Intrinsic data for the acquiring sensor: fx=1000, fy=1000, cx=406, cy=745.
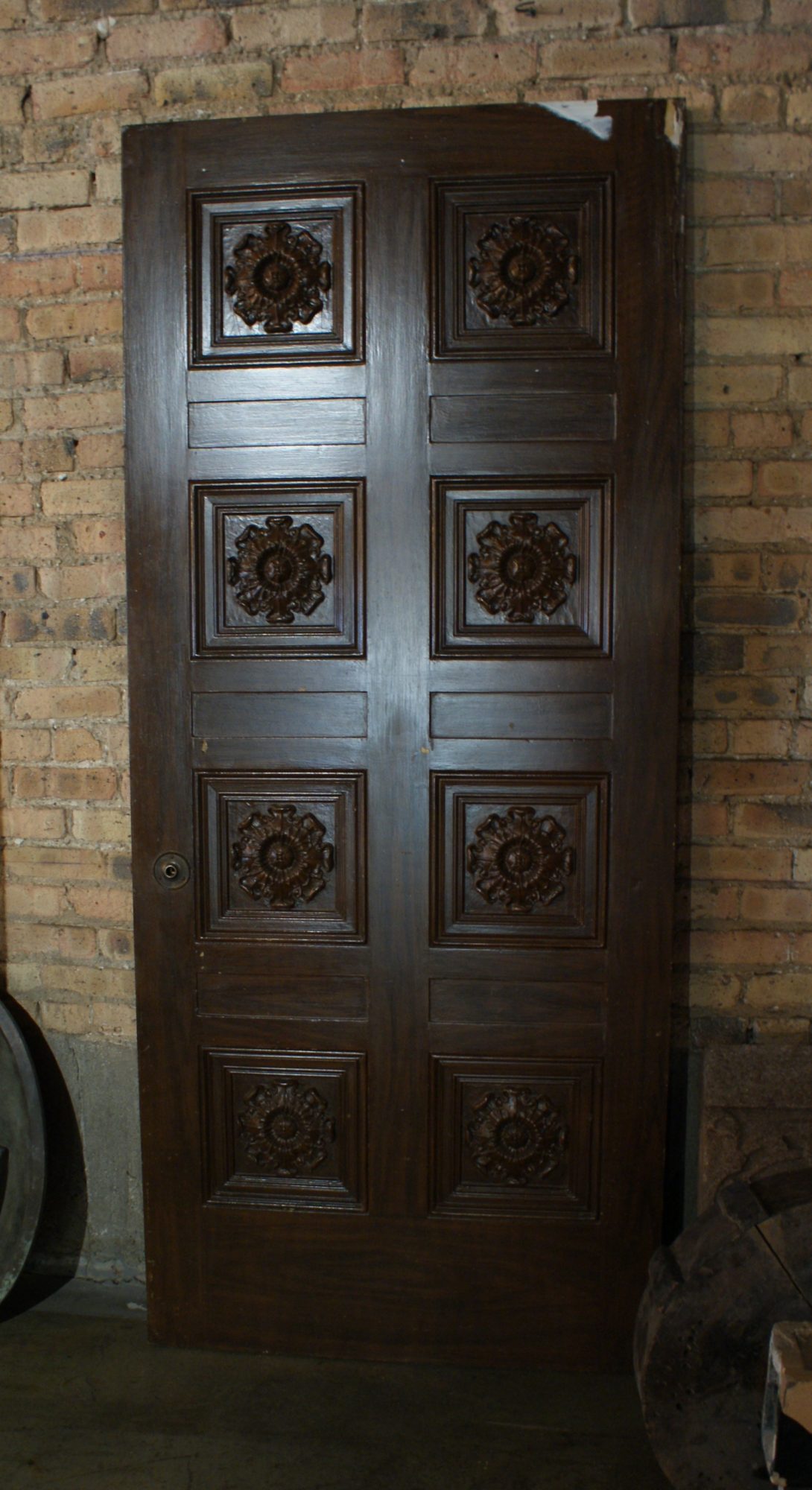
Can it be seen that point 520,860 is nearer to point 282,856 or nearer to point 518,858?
point 518,858

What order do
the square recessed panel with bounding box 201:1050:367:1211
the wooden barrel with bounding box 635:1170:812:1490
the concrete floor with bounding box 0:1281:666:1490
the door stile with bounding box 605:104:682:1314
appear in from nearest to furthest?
the wooden barrel with bounding box 635:1170:812:1490 → the concrete floor with bounding box 0:1281:666:1490 → the door stile with bounding box 605:104:682:1314 → the square recessed panel with bounding box 201:1050:367:1211

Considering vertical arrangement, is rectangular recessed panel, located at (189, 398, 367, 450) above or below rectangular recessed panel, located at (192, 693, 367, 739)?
above

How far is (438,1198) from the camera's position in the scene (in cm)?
234

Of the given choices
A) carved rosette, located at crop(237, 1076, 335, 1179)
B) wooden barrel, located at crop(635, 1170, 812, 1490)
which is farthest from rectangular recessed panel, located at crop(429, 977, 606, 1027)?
wooden barrel, located at crop(635, 1170, 812, 1490)

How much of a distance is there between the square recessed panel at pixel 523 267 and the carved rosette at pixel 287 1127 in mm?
1730

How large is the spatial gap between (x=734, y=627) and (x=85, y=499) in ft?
5.19

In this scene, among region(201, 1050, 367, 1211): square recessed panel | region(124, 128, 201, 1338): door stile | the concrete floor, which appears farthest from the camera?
region(201, 1050, 367, 1211): square recessed panel

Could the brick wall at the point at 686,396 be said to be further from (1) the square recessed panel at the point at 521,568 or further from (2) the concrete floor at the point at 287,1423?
(2) the concrete floor at the point at 287,1423

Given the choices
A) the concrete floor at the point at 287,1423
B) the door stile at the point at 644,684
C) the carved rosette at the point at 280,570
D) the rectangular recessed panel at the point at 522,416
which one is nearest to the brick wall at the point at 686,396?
the door stile at the point at 644,684

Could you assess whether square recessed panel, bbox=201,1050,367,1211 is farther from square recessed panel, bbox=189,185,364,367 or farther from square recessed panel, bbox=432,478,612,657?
square recessed panel, bbox=189,185,364,367

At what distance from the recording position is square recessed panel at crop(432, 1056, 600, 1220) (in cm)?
230

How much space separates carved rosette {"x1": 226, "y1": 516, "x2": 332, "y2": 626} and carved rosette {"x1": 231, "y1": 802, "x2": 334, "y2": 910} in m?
0.46

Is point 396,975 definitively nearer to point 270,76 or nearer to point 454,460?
point 454,460

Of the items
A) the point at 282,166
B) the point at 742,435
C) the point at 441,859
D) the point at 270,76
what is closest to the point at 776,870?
the point at 441,859
